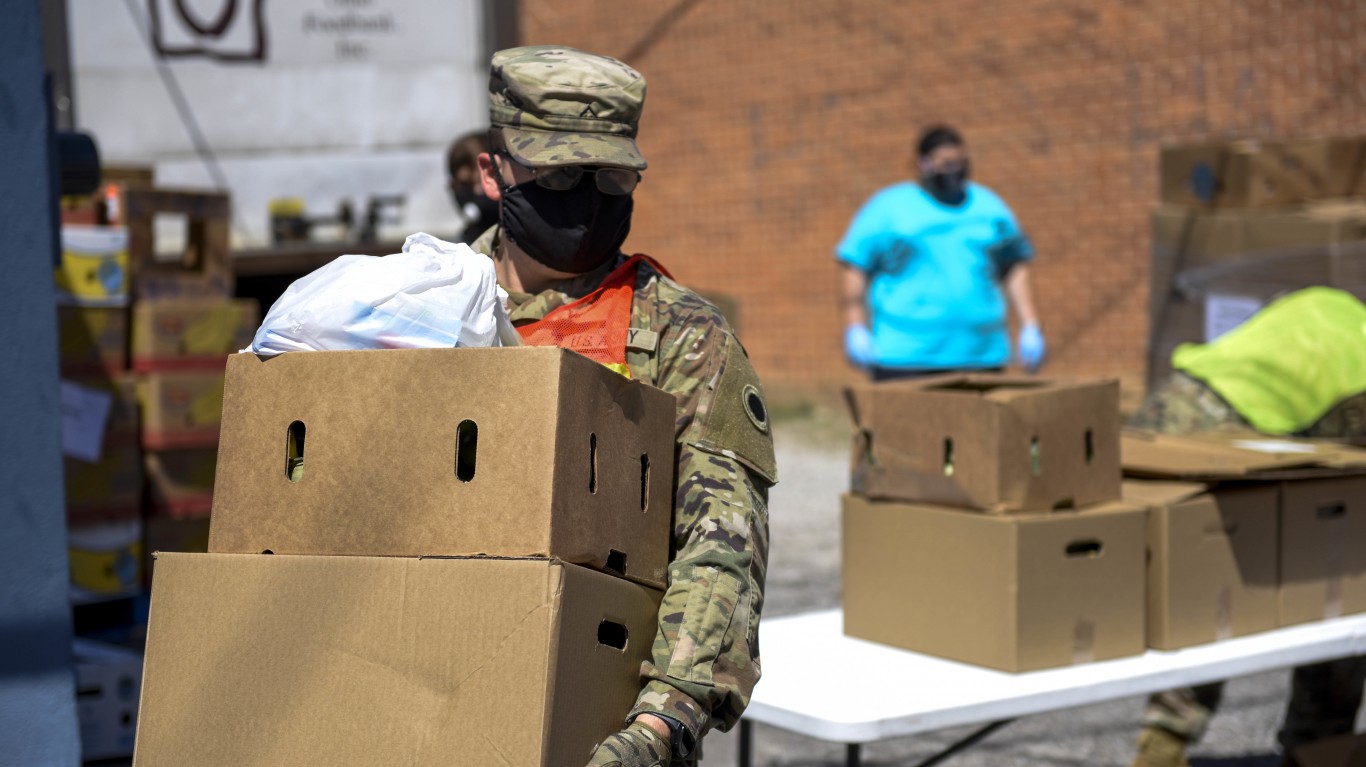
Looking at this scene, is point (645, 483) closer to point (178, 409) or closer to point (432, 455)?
point (432, 455)

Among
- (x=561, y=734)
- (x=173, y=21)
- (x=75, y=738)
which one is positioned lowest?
(x=75, y=738)

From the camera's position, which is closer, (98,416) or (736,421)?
(736,421)

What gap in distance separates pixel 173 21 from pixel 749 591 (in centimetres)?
531

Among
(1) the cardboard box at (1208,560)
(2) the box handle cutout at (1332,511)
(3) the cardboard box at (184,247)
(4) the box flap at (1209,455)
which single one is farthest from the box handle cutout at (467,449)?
(3) the cardboard box at (184,247)

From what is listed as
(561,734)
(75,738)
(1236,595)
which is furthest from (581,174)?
(1236,595)

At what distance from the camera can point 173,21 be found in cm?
638

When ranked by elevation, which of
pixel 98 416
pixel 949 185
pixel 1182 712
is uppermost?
pixel 949 185

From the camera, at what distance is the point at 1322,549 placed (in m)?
3.53

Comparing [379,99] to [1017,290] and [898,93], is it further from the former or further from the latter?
[898,93]

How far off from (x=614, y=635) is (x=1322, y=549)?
231 cm

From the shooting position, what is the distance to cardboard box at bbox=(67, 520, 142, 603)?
5.16 m

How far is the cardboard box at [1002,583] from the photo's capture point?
9.90 ft

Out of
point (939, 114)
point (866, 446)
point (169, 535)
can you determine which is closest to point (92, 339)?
point (169, 535)

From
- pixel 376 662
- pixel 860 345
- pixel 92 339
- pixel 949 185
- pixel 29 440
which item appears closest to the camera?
pixel 376 662
